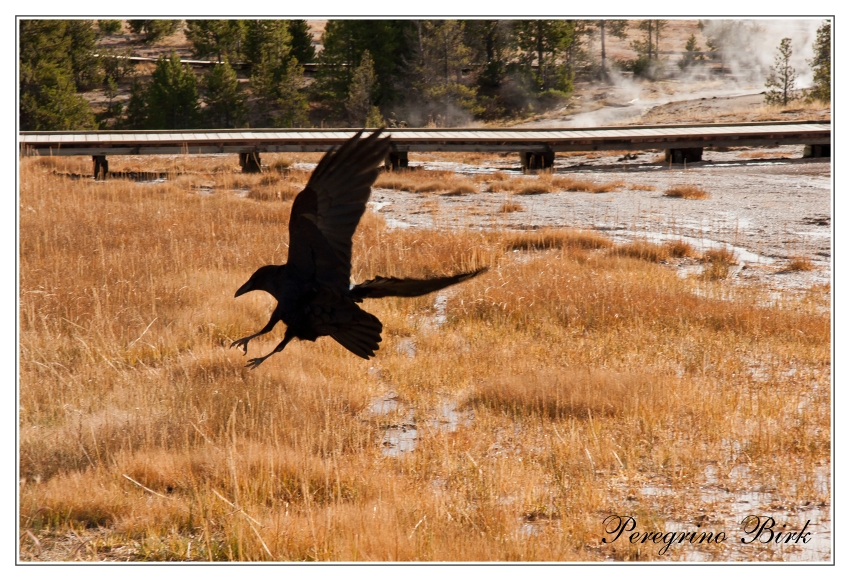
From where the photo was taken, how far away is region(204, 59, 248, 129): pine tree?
98.0 ft

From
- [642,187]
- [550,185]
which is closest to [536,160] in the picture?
[550,185]

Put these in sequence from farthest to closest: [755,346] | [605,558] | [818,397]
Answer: [755,346], [818,397], [605,558]

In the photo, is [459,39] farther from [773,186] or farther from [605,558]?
[605,558]

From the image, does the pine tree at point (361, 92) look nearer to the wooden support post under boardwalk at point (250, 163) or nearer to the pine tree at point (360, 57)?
the pine tree at point (360, 57)

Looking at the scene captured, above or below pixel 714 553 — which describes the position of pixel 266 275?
above

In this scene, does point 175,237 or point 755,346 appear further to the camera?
point 175,237

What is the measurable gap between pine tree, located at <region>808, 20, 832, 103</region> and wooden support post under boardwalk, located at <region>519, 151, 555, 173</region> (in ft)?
50.7

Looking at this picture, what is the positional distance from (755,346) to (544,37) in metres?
33.2

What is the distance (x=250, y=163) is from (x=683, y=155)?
973 centimetres

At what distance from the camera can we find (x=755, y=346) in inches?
241

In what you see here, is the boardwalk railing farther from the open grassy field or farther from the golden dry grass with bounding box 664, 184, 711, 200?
the open grassy field

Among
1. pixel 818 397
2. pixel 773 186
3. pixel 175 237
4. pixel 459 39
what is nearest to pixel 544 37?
pixel 459 39

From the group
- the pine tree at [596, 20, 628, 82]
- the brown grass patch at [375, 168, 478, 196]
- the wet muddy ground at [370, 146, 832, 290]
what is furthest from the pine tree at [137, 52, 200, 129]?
the pine tree at [596, 20, 628, 82]

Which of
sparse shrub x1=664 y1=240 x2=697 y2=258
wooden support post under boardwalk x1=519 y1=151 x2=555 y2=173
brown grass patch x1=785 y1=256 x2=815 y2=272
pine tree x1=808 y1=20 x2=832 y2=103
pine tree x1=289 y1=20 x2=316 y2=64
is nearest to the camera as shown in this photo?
brown grass patch x1=785 y1=256 x2=815 y2=272
